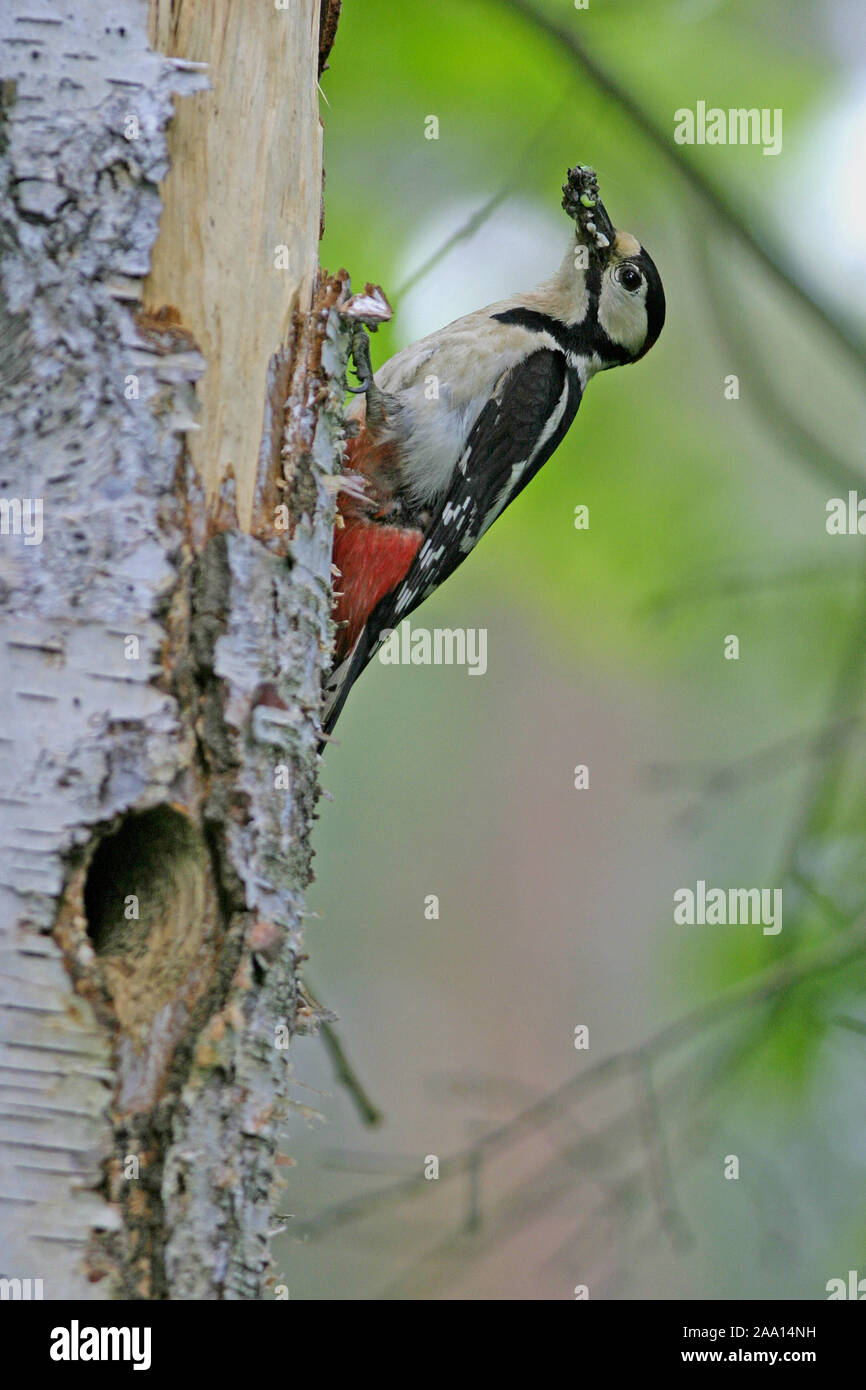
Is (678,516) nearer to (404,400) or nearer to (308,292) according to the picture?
(404,400)

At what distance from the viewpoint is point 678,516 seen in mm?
3369

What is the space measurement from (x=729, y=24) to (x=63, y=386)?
220 centimetres

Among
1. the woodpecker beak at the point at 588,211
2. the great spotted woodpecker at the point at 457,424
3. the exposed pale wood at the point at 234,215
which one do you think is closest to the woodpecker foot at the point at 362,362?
the great spotted woodpecker at the point at 457,424

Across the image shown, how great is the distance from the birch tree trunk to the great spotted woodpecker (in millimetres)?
854

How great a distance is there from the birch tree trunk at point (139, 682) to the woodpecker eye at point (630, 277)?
5.01 ft

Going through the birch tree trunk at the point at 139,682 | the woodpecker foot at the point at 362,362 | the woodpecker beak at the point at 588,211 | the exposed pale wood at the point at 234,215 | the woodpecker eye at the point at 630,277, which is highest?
the woodpecker beak at the point at 588,211

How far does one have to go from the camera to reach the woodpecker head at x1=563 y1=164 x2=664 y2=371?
2801mm

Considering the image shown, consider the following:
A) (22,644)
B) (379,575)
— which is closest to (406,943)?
(379,575)

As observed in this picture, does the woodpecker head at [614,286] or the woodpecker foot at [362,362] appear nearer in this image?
the woodpecker foot at [362,362]

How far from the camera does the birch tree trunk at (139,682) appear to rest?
1.25 m

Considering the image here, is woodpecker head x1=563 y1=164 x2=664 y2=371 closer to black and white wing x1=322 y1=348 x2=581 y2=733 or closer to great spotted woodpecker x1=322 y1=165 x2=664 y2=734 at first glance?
great spotted woodpecker x1=322 y1=165 x2=664 y2=734

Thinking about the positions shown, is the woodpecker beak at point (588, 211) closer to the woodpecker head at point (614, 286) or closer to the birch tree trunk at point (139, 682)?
the woodpecker head at point (614, 286)

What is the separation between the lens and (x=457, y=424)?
→ 2588 millimetres

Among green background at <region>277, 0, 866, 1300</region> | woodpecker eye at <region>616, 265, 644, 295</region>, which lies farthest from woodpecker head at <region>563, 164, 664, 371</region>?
green background at <region>277, 0, 866, 1300</region>
